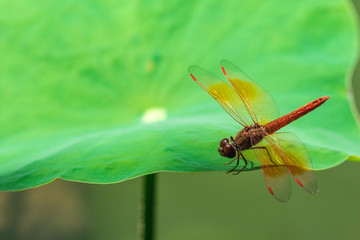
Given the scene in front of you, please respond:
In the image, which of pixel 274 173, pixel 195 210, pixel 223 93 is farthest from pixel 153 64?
pixel 195 210

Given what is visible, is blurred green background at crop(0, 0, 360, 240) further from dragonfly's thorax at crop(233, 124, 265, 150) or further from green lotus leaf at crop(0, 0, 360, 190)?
dragonfly's thorax at crop(233, 124, 265, 150)

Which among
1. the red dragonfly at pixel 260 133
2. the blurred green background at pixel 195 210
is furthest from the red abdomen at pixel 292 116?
the blurred green background at pixel 195 210

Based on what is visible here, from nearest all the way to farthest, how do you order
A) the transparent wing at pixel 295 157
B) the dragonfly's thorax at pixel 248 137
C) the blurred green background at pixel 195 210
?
the transparent wing at pixel 295 157, the dragonfly's thorax at pixel 248 137, the blurred green background at pixel 195 210

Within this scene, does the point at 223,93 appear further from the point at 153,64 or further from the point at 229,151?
the point at 153,64

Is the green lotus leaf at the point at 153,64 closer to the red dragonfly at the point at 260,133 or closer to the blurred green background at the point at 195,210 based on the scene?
the red dragonfly at the point at 260,133

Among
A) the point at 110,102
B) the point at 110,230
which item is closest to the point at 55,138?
the point at 110,102
